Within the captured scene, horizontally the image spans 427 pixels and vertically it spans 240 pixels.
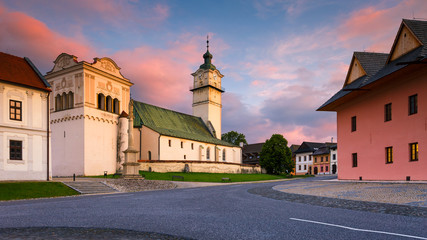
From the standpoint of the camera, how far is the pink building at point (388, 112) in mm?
18266

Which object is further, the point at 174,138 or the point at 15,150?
the point at 174,138

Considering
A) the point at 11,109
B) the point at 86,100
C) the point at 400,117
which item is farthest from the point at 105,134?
the point at 400,117

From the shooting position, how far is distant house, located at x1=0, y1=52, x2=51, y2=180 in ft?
75.6

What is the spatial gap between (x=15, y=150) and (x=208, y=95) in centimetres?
4559

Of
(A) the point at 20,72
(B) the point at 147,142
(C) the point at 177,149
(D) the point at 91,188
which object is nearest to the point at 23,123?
(A) the point at 20,72

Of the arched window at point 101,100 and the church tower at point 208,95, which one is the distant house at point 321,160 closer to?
the church tower at point 208,95

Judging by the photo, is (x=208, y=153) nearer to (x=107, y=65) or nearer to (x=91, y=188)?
(x=107, y=65)

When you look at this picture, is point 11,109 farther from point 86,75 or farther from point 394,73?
point 394,73

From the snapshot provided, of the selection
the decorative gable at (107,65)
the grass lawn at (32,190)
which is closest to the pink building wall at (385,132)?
the grass lawn at (32,190)

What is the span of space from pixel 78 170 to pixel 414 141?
104 feet

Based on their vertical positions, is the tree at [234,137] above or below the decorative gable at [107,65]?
below

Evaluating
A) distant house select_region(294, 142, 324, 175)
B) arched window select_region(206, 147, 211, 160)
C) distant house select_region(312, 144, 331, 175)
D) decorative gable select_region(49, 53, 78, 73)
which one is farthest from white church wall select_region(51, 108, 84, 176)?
distant house select_region(294, 142, 324, 175)

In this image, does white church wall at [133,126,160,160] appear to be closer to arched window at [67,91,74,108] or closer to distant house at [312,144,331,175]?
arched window at [67,91,74,108]

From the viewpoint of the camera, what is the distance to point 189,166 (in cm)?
4341
